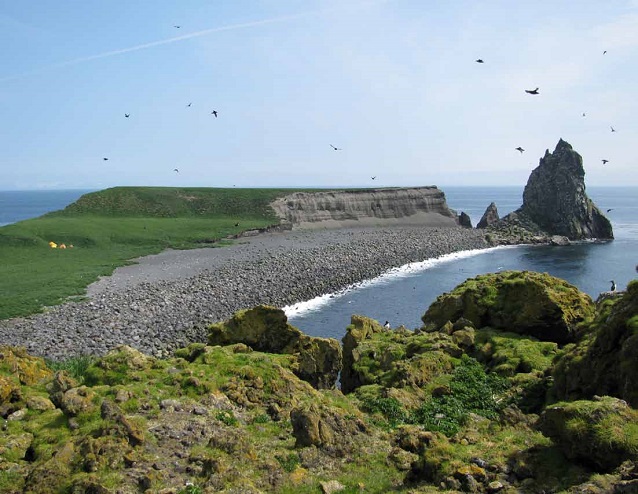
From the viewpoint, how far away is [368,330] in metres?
29.9

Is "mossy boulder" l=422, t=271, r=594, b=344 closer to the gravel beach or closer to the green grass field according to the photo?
the gravel beach

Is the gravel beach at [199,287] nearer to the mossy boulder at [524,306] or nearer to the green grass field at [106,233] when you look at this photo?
the green grass field at [106,233]

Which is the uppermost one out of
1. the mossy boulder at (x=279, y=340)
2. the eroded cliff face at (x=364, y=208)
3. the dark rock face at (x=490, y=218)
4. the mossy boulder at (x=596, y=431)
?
the eroded cliff face at (x=364, y=208)

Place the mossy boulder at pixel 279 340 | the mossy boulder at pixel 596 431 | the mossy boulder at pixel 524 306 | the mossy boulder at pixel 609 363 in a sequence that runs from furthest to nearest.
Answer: the mossy boulder at pixel 279 340
the mossy boulder at pixel 524 306
the mossy boulder at pixel 609 363
the mossy boulder at pixel 596 431

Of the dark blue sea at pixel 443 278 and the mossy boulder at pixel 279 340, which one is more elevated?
the mossy boulder at pixel 279 340

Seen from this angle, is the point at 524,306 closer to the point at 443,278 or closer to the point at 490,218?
the point at 443,278

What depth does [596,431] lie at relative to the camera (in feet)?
36.7

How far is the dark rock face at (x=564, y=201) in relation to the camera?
382 feet

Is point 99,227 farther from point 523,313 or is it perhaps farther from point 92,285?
point 523,313

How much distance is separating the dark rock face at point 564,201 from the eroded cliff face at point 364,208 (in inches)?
865

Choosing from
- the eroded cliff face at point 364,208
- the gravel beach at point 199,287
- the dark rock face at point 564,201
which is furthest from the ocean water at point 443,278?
the eroded cliff face at point 364,208

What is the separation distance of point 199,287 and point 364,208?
84372 millimetres

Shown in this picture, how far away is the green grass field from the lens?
184 ft

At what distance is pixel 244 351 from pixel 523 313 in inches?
551
